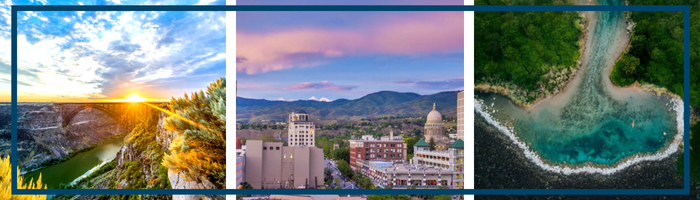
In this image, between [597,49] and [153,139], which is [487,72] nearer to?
[597,49]

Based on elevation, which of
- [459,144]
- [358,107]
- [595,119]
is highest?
[358,107]

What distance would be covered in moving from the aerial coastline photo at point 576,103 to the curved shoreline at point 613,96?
10mm

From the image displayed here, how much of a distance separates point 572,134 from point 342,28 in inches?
104

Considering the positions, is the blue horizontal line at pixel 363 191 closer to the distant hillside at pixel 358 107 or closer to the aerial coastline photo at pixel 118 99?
the aerial coastline photo at pixel 118 99

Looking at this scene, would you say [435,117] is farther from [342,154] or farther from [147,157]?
[147,157]

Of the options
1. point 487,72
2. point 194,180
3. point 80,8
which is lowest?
point 194,180

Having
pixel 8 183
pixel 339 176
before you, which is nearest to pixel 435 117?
pixel 339 176

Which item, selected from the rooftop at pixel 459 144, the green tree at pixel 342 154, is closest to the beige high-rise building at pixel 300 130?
the green tree at pixel 342 154

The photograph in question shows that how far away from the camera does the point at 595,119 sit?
4.30 meters

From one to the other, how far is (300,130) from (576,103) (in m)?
2.89

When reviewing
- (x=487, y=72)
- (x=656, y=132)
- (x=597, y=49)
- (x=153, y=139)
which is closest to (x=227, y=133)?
(x=153, y=139)

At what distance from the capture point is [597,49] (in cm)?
434

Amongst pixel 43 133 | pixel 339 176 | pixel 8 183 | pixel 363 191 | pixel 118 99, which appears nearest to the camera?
pixel 363 191

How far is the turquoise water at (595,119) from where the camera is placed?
4293 millimetres
